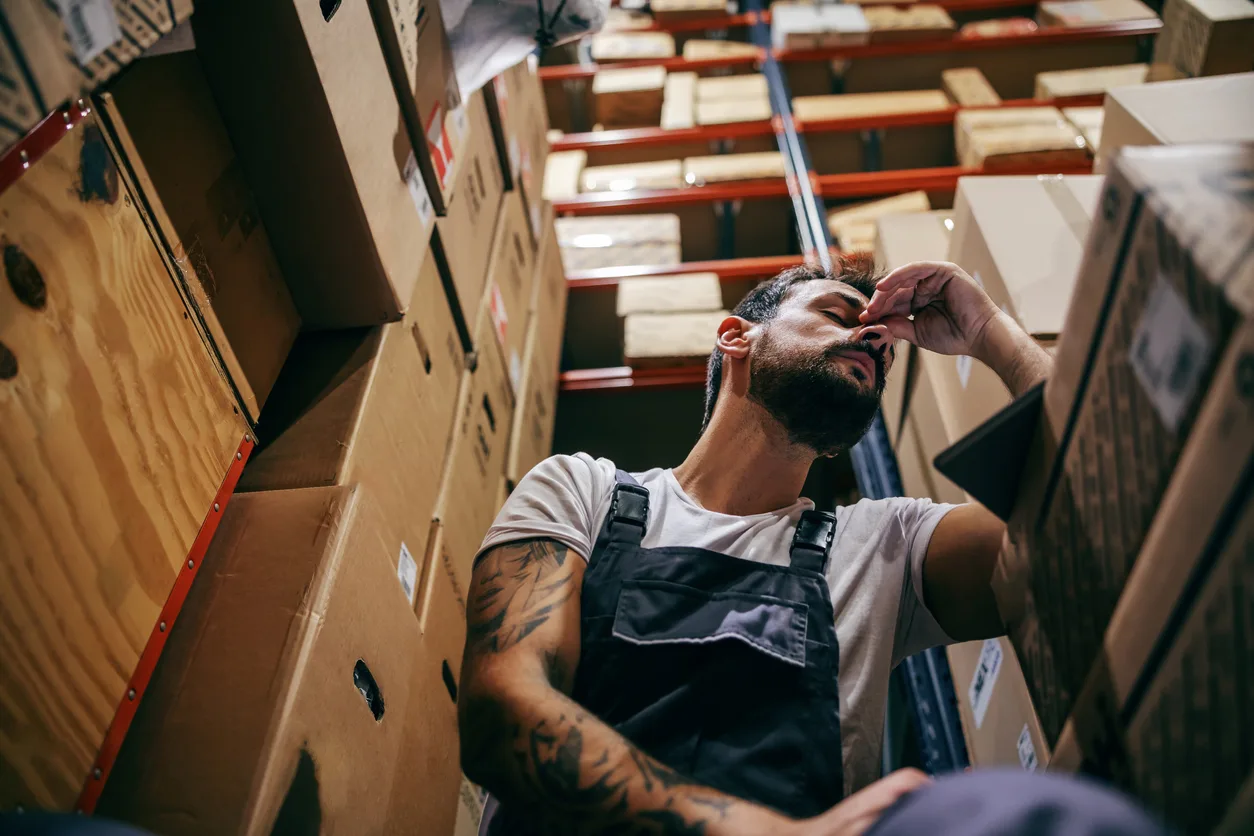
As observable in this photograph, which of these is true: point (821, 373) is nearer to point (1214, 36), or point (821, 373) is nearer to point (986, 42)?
point (1214, 36)

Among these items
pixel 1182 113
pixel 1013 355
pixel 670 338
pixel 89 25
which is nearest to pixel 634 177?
pixel 670 338

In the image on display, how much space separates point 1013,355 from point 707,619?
736 mm

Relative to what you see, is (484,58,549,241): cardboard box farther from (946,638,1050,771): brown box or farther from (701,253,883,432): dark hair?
(946,638,1050,771): brown box

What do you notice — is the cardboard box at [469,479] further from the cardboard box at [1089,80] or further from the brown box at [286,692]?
the cardboard box at [1089,80]

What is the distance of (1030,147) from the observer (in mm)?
3096

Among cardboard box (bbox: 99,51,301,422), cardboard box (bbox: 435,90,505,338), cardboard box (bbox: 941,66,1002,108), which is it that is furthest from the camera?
cardboard box (bbox: 941,66,1002,108)

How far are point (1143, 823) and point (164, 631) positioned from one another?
1.12 metres

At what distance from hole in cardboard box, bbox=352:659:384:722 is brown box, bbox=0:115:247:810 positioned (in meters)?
0.32

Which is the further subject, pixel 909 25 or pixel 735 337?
pixel 909 25

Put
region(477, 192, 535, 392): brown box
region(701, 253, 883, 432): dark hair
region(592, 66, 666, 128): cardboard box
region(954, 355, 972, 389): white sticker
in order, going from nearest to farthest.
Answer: region(701, 253, 883, 432): dark hair < region(954, 355, 972, 389): white sticker < region(477, 192, 535, 392): brown box < region(592, 66, 666, 128): cardboard box

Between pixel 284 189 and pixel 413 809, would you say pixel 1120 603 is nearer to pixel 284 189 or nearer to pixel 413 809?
pixel 413 809

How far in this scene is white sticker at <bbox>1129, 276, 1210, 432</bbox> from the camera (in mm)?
613

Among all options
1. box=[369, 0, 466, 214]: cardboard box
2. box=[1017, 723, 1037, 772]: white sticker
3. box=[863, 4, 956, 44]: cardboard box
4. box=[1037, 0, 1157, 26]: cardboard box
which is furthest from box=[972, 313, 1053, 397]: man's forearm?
box=[1037, 0, 1157, 26]: cardboard box

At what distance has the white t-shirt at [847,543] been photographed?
4.25 feet
